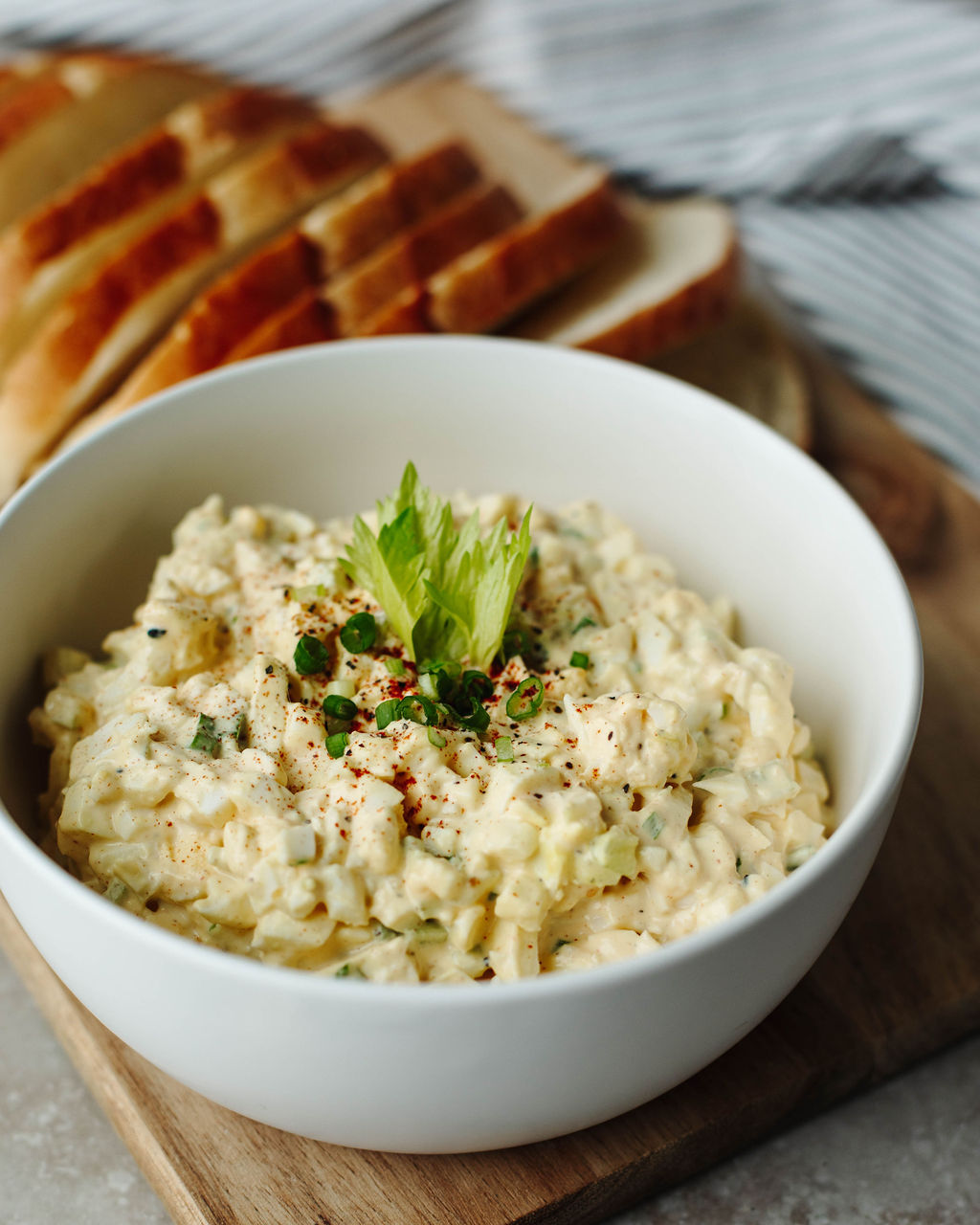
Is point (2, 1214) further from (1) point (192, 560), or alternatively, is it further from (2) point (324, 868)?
(1) point (192, 560)

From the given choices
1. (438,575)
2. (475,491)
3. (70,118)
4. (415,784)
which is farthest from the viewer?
(70,118)

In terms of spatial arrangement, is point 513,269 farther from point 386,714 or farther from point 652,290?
point 386,714

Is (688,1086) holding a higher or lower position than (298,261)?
lower

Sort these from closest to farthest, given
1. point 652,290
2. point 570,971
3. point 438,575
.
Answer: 1. point 570,971
2. point 438,575
3. point 652,290

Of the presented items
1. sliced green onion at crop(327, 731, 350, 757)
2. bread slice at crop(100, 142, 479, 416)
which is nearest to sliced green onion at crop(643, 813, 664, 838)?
sliced green onion at crop(327, 731, 350, 757)

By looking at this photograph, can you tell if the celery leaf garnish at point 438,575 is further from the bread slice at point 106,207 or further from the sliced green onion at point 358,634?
the bread slice at point 106,207

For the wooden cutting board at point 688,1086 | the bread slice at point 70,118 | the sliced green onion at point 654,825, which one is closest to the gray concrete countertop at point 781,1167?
the wooden cutting board at point 688,1086

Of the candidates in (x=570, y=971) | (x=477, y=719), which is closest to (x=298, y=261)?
(x=477, y=719)

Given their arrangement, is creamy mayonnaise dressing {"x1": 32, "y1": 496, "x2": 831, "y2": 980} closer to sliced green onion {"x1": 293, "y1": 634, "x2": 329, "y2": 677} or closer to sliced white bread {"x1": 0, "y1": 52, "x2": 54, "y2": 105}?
sliced green onion {"x1": 293, "y1": 634, "x2": 329, "y2": 677}
